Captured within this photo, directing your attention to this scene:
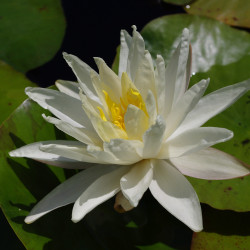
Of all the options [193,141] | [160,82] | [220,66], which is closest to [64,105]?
[160,82]

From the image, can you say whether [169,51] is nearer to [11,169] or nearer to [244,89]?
[244,89]

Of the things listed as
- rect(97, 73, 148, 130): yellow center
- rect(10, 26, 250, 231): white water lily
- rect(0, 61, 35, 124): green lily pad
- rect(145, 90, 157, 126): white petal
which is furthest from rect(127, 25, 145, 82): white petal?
rect(0, 61, 35, 124): green lily pad

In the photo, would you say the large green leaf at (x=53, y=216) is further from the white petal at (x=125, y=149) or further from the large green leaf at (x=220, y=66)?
the white petal at (x=125, y=149)

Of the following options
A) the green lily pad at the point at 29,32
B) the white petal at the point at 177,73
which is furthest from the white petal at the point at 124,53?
the green lily pad at the point at 29,32

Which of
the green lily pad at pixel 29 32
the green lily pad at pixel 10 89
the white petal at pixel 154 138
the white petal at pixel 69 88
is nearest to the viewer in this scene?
the white petal at pixel 154 138

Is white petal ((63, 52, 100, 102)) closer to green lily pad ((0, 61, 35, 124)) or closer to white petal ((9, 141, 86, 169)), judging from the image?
white petal ((9, 141, 86, 169))

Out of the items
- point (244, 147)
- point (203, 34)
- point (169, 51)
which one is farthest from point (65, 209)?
point (203, 34)
